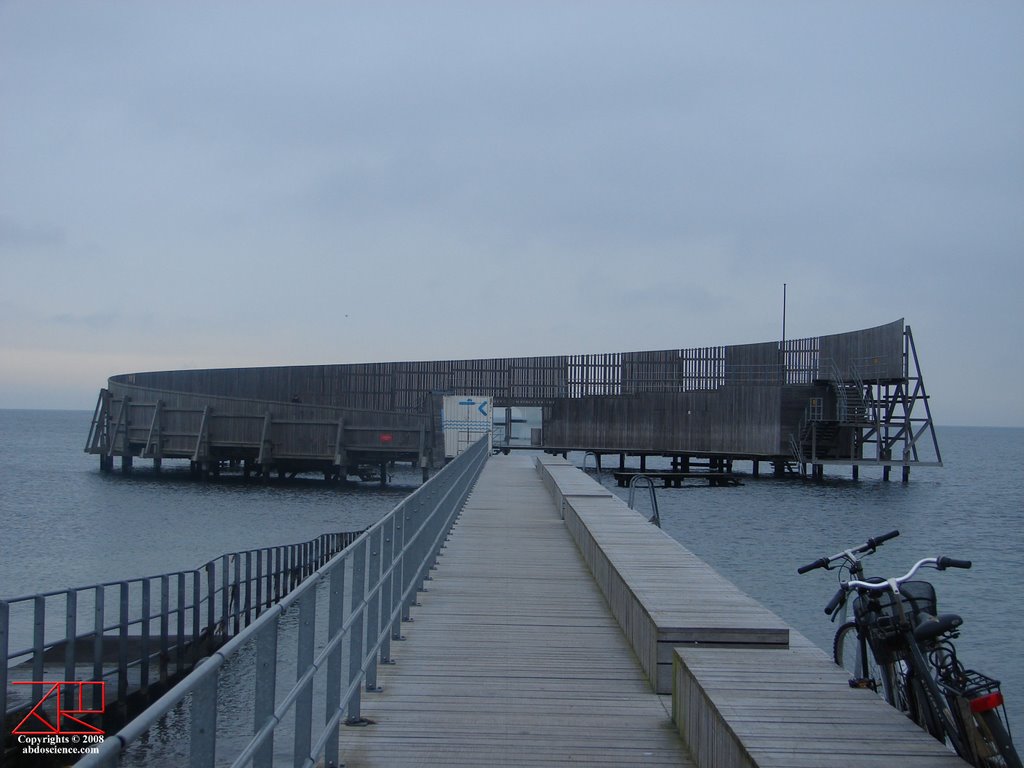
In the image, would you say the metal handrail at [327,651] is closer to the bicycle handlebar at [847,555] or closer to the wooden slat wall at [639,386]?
the bicycle handlebar at [847,555]

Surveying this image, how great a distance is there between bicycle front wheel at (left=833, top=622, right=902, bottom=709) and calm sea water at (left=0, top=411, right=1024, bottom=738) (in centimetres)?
759

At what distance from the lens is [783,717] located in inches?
184

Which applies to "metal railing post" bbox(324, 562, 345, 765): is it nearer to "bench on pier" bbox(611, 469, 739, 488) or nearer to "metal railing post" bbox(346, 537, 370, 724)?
"metal railing post" bbox(346, 537, 370, 724)

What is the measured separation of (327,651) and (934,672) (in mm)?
3072

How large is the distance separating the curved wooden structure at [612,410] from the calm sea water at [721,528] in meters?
2.13

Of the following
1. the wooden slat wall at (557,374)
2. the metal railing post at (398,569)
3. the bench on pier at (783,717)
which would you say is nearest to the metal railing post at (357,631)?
the metal railing post at (398,569)

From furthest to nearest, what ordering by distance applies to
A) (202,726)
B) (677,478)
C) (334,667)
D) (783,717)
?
(677,478) < (334,667) < (783,717) < (202,726)

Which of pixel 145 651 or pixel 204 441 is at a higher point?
pixel 204 441

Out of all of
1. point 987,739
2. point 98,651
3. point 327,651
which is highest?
point 327,651

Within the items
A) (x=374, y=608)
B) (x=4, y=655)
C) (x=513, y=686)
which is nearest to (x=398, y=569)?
(x=374, y=608)

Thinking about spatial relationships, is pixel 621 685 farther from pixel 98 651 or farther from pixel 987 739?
pixel 98 651

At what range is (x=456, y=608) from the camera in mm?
9391

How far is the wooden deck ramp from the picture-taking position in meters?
5.50

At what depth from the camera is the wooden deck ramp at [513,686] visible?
5.50m
